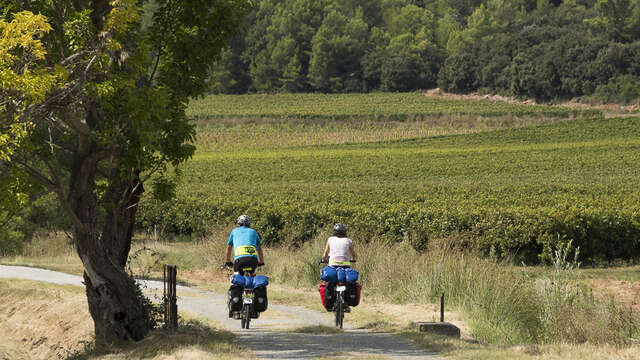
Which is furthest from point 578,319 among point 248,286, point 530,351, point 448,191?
point 448,191

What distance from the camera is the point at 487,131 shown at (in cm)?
8156

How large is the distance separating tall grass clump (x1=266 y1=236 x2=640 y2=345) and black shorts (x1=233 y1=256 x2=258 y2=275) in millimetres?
3675

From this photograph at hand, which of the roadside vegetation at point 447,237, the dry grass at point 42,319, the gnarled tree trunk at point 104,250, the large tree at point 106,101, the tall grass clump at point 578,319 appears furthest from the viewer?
the dry grass at point 42,319

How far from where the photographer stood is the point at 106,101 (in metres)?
12.8

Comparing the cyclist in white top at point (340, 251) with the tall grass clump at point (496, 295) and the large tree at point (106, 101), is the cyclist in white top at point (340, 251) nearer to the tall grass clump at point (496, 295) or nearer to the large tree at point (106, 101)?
the tall grass clump at point (496, 295)

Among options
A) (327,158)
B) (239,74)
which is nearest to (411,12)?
(239,74)

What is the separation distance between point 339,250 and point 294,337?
1.54 metres

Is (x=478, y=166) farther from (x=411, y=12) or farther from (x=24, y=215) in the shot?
(x=411, y=12)

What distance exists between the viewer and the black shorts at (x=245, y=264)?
1425 centimetres

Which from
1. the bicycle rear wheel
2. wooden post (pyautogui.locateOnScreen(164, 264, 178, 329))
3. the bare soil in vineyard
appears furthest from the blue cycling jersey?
the bare soil in vineyard

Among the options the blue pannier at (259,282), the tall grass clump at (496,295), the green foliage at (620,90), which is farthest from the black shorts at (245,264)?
the green foliage at (620,90)

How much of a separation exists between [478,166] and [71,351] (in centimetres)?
4268

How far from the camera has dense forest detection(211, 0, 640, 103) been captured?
351 feet

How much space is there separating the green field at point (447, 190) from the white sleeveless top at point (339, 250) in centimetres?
451
